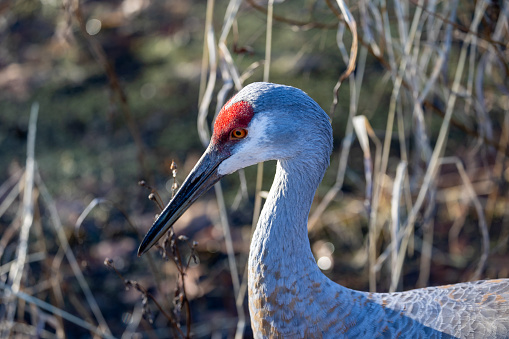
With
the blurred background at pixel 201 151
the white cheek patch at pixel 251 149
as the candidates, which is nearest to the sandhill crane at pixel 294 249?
the white cheek patch at pixel 251 149

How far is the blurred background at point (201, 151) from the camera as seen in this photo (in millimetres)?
2631

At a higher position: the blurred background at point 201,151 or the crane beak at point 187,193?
the crane beak at point 187,193

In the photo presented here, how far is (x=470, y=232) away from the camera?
145 inches

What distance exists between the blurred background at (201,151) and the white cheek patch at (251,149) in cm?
39

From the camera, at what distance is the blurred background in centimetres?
263

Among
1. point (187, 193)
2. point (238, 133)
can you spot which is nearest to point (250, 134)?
point (238, 133)

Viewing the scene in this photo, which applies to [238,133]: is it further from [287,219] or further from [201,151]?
[201,151]

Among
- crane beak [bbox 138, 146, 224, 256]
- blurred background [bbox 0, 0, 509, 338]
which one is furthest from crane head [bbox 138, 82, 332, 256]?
blurred background [bbox 0, 0, 509, 338]

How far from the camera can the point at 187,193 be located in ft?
6.40

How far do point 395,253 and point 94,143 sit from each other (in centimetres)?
275

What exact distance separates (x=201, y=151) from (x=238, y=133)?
8.36 feet

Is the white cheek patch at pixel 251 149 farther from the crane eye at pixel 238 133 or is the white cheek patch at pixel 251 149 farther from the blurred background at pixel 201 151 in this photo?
the blurred background at pixel 201 151

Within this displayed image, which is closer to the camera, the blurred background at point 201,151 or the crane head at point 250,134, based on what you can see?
the crane head at point 250,134

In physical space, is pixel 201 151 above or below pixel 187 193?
below
